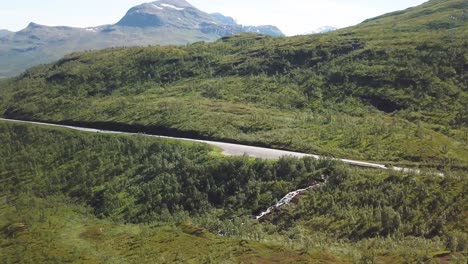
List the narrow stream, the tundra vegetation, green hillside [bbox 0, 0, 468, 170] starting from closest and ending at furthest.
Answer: the tundra vegetation, the narrow stream, green hillside [bbox 0, 0, 468, 170]

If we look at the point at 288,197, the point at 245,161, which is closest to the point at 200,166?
the point at 245,161

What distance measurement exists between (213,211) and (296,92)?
2428 inches

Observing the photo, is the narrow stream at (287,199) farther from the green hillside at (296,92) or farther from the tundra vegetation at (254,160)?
the green hillside at (296,92)

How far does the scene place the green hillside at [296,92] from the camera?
75.8 metres

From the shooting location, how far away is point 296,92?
112438mm

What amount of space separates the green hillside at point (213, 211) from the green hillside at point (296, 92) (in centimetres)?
1229

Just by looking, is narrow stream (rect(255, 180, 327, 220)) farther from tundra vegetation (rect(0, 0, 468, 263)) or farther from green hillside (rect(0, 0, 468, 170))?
green hillside (rect(0, 0, 468, 170))

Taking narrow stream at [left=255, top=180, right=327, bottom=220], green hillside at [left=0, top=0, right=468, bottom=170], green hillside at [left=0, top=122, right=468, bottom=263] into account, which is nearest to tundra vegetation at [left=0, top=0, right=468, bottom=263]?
green hillside at [left=0, top=122, right=468, bottom=263]

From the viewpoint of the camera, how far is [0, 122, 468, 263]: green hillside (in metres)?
42.8

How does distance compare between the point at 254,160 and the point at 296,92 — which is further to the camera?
the point at 296,92

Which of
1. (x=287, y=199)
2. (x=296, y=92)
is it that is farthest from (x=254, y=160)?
(x=296, y=92)

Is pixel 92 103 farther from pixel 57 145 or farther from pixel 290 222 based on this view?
pixel 290 222

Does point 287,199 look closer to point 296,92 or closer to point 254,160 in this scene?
point 254,160

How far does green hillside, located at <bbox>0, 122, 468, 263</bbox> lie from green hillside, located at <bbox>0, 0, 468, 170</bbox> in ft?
40.3
